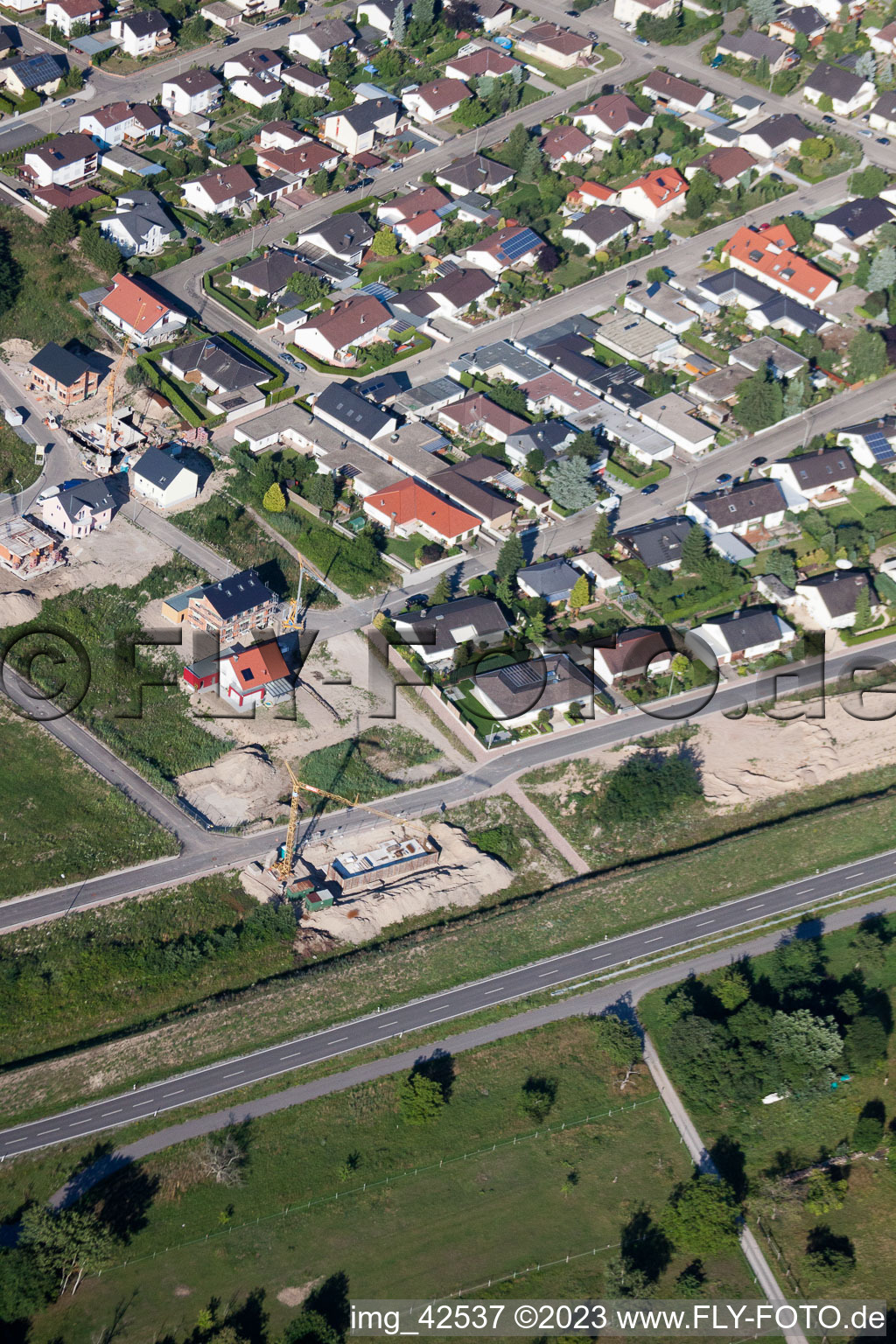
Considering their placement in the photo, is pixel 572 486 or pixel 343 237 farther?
pixel 343 237

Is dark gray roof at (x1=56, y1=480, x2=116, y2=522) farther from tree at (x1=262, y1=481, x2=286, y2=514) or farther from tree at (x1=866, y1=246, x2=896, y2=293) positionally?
tree at (x1=866, y1=246, x2=896, y2=293)

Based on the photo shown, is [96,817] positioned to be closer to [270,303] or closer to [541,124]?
[270,303]

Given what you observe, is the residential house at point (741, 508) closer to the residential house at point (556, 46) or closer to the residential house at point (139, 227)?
the residential house at point (139, 227)

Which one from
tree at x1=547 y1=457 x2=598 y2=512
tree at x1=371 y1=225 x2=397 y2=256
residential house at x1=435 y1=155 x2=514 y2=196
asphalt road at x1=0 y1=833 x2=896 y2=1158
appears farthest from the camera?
residential house at x1=435 y1=155 x2=514 y2=196

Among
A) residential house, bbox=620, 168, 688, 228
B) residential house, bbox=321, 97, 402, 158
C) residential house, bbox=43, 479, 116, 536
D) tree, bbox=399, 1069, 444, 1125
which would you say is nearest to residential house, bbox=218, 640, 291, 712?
residential house, bbox=43, 479, 116, 536

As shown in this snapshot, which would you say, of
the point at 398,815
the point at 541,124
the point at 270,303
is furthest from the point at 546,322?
the point at 398,815

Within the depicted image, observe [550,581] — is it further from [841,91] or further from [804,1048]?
[841,91]

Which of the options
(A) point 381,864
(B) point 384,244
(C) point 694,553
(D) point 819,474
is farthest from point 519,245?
(A) point 381,864
